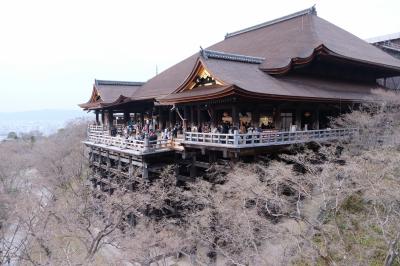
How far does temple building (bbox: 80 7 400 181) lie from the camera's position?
13.2 metres

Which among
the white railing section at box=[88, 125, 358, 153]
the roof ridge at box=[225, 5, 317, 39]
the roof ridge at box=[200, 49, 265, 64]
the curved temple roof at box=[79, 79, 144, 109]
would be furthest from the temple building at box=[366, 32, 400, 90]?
the curved temple roof at box=[79, 79, 144, 109]

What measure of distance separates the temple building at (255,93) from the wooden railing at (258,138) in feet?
0.14

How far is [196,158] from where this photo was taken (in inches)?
628

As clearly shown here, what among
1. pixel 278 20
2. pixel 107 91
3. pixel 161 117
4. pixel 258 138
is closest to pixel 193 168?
pixel 258 138

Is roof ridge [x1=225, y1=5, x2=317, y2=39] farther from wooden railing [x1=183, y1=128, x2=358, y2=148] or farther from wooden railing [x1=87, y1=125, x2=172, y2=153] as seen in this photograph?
wooden railing [x1=87, y1=125, x2=172, y2=153]

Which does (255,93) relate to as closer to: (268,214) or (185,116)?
(268,214)

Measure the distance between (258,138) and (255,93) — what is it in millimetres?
1782

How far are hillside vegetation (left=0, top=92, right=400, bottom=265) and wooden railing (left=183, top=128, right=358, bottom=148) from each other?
0.57m

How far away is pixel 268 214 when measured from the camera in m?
11.4

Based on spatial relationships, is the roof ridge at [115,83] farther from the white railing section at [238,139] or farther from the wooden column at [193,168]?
the wooden column at [193,168]

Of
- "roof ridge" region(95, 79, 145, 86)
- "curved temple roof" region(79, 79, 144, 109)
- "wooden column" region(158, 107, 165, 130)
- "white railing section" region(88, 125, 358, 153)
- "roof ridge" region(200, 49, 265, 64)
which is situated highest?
"roof ridge" region(200, 49, 265, 64)

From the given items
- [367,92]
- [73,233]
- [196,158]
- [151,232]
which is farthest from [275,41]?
[73,233]

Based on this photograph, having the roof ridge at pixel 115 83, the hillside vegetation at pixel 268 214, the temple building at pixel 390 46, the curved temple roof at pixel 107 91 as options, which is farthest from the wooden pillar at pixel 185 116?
the temple building at pixel 390 46

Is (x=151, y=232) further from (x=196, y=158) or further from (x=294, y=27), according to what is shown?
(x=294, y=27)
